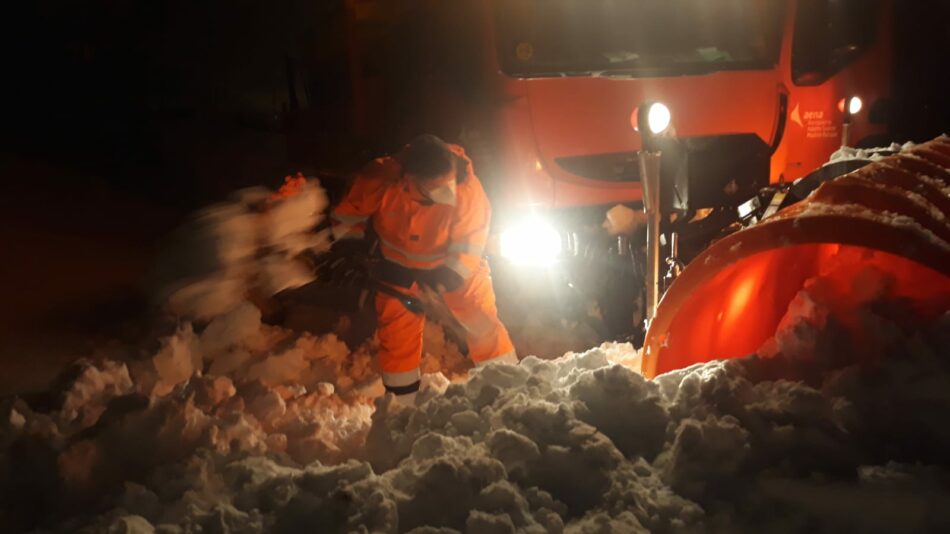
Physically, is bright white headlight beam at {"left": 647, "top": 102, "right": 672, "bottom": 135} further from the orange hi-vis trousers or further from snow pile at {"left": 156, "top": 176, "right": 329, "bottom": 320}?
snow pile at {"left": 156, "top": 176, "right": 329, "bottom": 320}

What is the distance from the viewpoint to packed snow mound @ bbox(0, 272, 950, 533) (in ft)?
7.02

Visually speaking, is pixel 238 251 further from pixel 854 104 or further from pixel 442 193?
pixel 854 104

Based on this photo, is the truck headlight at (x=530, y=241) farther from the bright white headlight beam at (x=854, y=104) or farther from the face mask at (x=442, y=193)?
the bright white headlight beam at (x=854, y=104)

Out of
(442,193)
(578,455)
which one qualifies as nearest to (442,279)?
(442,193)

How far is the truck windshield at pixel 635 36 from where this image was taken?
4.80 metres

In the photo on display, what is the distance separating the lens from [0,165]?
18.6 m

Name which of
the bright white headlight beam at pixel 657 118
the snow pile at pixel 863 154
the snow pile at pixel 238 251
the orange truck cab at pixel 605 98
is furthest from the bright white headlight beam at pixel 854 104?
the snow pile at pixel 238 251

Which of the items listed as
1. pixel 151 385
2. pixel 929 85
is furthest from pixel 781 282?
pixel 929 85

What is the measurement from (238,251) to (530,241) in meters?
1.95

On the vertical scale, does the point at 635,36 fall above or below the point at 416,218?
above

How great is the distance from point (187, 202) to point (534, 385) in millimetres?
14523

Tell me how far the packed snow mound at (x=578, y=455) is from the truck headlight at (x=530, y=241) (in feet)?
6.76

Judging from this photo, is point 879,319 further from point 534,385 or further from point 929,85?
point 929,85

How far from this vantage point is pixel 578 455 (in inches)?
92.9
